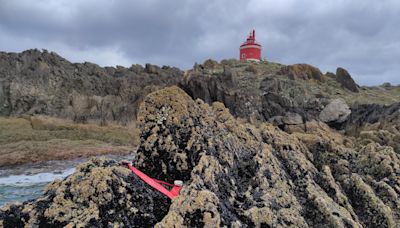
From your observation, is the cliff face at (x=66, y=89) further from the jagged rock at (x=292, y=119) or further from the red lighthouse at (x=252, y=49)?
the red lighthouse at (x=252, y=49)

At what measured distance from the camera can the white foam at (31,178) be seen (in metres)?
14.5

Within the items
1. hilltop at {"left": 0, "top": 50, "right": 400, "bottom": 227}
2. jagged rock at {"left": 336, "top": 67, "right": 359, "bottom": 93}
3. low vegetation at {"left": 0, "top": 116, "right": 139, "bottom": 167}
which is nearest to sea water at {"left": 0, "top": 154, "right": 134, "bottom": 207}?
low vegetation at {"left": 0, "top": 116, "right": 139, "bottom": 167}

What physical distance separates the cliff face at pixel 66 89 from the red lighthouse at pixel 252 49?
30.9 m

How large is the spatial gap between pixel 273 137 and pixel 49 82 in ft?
114

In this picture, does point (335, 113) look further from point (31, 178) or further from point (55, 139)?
point (31, 178)

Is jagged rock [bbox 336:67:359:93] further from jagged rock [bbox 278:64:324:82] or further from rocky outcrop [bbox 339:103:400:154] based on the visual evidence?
rocky outcrop [bbox 339:103:400:154]

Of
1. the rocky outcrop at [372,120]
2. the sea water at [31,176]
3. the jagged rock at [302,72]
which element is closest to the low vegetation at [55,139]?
the sea water at [31,176]

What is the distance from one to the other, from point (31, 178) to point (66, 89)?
21.0 m

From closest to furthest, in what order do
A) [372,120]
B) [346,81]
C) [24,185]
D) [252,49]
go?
[24,185]
[372,120]
[346,81]
[252,49]

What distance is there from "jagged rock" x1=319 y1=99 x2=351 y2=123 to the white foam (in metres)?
25.3

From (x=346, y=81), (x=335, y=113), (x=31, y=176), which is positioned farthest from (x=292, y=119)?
(x=346, y=81)

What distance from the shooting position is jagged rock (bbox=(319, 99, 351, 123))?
34344 millimetres

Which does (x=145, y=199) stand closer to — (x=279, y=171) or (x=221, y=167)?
(x=221, y=167)

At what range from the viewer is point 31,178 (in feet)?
50.9
